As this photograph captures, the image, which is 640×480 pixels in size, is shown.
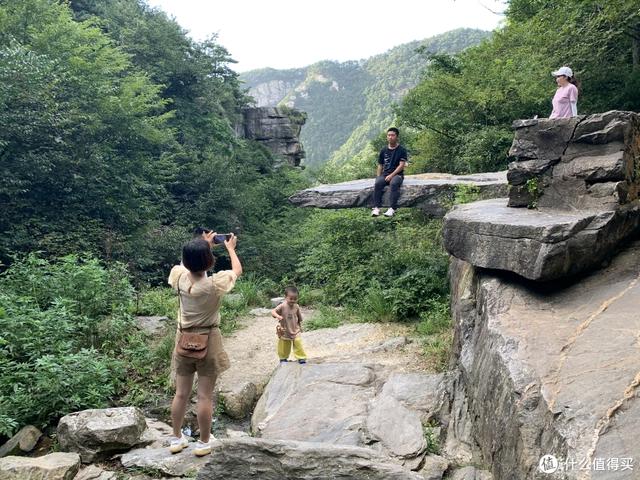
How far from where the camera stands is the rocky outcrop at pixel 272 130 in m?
31.5

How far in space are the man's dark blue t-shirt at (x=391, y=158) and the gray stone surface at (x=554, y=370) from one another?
4.23 m

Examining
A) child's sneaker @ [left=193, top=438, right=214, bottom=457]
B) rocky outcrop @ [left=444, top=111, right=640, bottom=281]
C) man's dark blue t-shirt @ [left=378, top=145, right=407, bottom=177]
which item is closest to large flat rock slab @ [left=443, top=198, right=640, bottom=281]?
rocky outcrop @ [left=444, top=111, right=640, bottom=281]

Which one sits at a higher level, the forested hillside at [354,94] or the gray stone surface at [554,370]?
the forested hillside at [354,94]

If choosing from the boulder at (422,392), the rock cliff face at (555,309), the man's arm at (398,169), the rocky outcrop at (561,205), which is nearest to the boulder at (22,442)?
the boulder at (422,392)

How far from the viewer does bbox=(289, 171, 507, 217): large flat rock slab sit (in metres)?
8.97

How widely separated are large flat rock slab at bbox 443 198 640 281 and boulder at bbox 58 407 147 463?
3.56 meters

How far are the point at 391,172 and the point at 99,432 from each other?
656 centimetres

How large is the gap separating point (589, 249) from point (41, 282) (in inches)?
290

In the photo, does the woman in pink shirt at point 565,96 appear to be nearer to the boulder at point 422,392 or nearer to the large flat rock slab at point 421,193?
the large flat rock slab at point 421,193

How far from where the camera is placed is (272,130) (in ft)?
104

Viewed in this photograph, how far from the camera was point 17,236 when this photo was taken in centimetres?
1129

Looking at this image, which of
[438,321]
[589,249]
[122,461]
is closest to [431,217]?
[438,321]

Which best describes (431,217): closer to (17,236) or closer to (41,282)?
(41,282)

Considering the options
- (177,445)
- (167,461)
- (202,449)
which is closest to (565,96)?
(202,449)
